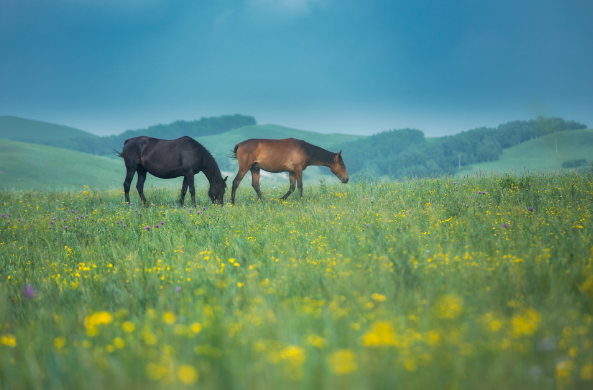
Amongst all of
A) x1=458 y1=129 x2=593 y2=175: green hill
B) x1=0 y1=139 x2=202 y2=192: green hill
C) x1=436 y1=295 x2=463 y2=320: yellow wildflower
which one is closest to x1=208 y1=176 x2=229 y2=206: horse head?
x1=436 y1=295 x2=463 y2=320: yellow wildflower

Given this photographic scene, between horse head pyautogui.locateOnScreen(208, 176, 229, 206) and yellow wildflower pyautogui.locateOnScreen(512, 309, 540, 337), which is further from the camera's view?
horse head pyautogui.locateOnScreen(208, 176, 229, 206)

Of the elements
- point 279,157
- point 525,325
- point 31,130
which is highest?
point 31,130

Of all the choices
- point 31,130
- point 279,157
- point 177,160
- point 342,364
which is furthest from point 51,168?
point 31,130

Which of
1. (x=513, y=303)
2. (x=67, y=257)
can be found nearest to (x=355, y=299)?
(x=513, y=303)

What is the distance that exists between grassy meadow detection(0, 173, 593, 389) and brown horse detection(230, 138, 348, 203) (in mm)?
4271

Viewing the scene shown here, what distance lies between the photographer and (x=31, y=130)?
440 feet

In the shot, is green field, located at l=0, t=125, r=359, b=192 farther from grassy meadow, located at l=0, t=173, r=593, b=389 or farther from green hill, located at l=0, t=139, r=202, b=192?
grassy meadow, located at l=0, t=173, r=593, b=389

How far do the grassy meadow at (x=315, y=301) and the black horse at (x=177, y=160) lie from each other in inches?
147

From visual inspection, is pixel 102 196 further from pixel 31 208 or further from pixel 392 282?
pixel 392 282

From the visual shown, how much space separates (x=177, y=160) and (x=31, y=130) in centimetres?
16237

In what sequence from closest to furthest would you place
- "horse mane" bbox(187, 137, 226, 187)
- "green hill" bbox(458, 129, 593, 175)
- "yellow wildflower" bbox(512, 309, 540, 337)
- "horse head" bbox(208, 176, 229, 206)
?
"yellow wildflower" bbox(512, 309, 540, 337) < "horse head" bbox(208, 176, 229, 206) < "horse mane" bbox(187, 137, 226, 187) < "green hill" bbox(458, 129, 593, 175)

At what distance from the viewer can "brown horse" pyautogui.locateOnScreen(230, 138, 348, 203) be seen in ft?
38.7

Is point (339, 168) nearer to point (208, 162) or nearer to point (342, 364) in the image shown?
point (208, 162)

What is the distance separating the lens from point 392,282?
3.54 m
